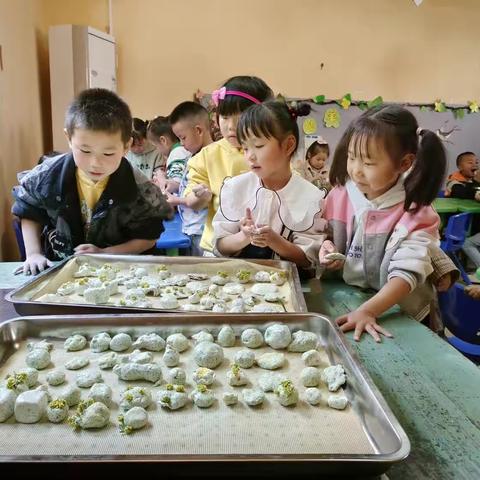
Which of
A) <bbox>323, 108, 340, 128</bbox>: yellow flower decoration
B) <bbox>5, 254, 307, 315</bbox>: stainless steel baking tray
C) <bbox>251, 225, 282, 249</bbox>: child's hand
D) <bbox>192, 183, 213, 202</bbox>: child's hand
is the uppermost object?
<bbox>323, 108, 340, 128</bbox>: yellow flower decoration

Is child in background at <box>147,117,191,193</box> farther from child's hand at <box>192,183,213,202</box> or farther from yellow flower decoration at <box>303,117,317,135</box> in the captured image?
yellow flower decoration at <box>303,117,317,135</box>

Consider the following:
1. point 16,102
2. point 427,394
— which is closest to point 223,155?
point 427,394

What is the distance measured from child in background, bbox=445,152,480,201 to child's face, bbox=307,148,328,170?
1.29 meters

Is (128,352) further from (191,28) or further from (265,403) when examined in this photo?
(191,28)

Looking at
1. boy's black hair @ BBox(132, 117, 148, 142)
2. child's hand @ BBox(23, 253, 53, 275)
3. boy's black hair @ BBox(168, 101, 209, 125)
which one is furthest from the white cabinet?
child's hand @ BBox(23, 253, 53, 275)

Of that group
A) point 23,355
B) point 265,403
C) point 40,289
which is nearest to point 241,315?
point 265,403

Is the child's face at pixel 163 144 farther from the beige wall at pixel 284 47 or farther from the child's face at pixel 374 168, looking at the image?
the child's face at pixel 374 168

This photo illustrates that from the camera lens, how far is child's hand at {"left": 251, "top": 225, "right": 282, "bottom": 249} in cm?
110

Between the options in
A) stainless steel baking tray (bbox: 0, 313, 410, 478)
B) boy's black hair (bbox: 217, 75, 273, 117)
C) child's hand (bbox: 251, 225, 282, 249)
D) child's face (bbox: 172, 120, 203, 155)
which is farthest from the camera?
child's face (bbox: 172, 120, 203, 155)

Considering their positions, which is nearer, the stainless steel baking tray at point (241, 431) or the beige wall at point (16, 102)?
the stainless steel baking tray at point (241, 431)

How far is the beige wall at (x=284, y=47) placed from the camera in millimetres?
3467

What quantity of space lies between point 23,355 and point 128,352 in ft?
0.58

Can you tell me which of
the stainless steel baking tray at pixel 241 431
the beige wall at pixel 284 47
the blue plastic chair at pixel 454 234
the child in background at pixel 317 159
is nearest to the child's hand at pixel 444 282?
the stainless steel baking tray at pixel 241 431

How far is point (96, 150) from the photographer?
1.14 m
